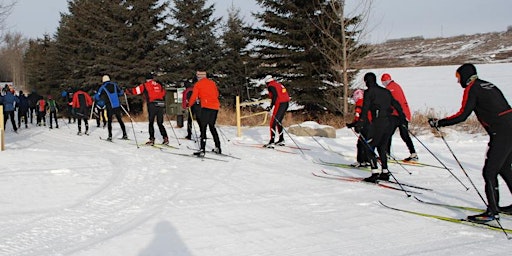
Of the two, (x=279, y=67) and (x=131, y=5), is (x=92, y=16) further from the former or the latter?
(x=279, y=67)

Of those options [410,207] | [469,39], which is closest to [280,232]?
[410,207]

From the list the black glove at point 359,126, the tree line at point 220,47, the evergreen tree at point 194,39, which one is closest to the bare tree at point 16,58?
the tree line at point 220,47

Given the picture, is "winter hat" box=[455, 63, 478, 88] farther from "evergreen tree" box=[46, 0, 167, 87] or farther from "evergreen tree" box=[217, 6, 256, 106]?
"evergreen tree" box=[46, 0, 167, 87]

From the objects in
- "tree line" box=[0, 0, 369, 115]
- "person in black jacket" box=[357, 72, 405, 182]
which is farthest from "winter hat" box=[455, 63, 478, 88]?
"tree line" box=[0, 0, 369, 115]

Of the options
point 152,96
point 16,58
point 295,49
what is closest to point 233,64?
point 295,49

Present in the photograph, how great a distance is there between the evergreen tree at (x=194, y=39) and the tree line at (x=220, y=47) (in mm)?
55

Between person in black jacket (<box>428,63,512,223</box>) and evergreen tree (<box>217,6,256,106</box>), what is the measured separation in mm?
19419

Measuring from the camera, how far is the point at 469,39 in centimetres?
5850

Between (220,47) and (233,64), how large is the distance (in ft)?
4.53

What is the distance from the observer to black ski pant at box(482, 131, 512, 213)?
515 centimetres

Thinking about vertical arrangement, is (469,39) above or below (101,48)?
above

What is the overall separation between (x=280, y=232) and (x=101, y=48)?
25.9m

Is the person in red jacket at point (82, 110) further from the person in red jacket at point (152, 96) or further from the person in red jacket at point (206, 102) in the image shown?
the person in red jacket at point (206, 102)

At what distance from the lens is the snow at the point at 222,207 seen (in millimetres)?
4688
